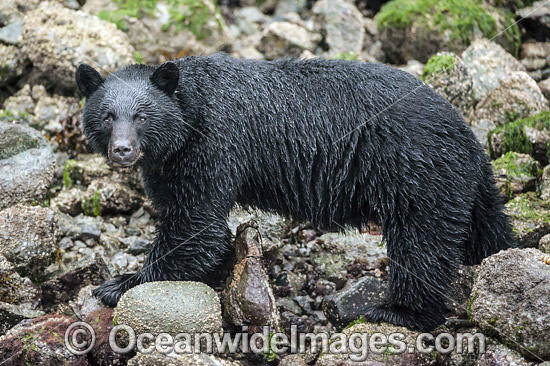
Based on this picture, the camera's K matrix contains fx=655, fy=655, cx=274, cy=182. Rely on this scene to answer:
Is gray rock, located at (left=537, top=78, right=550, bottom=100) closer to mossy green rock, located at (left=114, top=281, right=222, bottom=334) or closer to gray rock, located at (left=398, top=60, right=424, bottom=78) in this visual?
gray rock, located at (left=398, top=60, right=424, bottom=78)

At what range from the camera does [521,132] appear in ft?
27.3

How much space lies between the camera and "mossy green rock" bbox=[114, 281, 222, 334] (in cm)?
534

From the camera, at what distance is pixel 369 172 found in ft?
19.5

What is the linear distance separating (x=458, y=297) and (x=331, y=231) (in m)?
1.78

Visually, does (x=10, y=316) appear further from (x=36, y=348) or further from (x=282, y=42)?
(x=282, y=42)

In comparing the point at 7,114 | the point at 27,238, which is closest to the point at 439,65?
the point at 27,238

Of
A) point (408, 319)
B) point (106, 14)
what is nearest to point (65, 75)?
point (106, 14)

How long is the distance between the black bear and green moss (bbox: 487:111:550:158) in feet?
7.82

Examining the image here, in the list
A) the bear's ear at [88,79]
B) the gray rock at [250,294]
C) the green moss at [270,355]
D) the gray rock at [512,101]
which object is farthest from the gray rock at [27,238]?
the gray rock at [512,101]

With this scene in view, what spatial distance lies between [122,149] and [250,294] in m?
1.70

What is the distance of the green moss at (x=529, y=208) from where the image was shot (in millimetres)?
7059

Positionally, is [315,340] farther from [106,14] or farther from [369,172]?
[106,14]

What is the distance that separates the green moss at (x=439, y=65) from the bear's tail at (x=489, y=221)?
3.09 metres

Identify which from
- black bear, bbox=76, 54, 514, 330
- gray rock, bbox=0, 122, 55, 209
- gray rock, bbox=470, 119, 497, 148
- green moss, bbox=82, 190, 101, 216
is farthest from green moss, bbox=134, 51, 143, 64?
gray rock, bbox=470, 119, 497, 148
